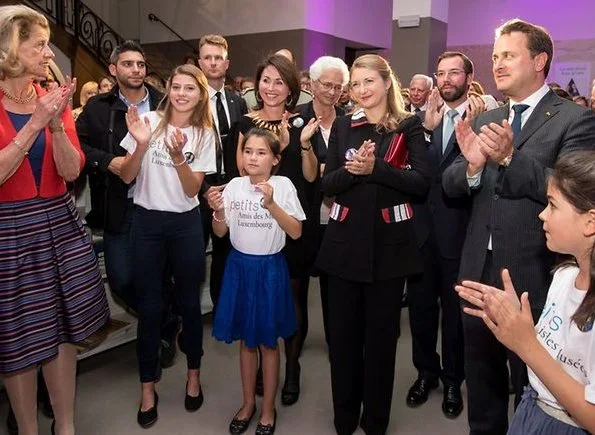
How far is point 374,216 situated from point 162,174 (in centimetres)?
97

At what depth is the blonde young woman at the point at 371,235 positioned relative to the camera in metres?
2.38

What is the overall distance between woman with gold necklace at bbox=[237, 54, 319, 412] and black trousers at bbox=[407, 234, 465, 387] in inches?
24.1

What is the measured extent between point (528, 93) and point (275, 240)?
119 centimetres

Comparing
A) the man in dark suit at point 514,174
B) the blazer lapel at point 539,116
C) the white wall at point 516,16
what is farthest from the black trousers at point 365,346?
the white wall at point 516,16

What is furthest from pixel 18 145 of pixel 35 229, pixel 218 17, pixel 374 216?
pixel 218 17

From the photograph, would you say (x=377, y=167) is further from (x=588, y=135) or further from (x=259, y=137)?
(x=588, y=135)

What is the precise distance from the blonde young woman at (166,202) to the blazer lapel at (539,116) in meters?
1.35

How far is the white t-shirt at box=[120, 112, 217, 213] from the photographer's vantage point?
259cm

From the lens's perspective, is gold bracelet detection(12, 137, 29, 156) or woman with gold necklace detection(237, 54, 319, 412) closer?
gold bracelet detection(12, 137, 29, 156)

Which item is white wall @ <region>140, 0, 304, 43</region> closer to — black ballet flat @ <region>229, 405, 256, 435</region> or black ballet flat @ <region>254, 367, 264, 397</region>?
black ballet flat @ <region>254, 367, 264, 397</region>

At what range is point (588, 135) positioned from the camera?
1.94 m

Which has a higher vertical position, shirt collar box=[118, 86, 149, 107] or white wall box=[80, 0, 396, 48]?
white wall box=[80, 0, 396, 48]

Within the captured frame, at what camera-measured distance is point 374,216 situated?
2.38 meters

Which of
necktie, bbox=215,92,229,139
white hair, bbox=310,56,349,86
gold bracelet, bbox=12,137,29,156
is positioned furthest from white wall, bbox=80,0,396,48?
gold bracelet, bbox=12,137,29,156
